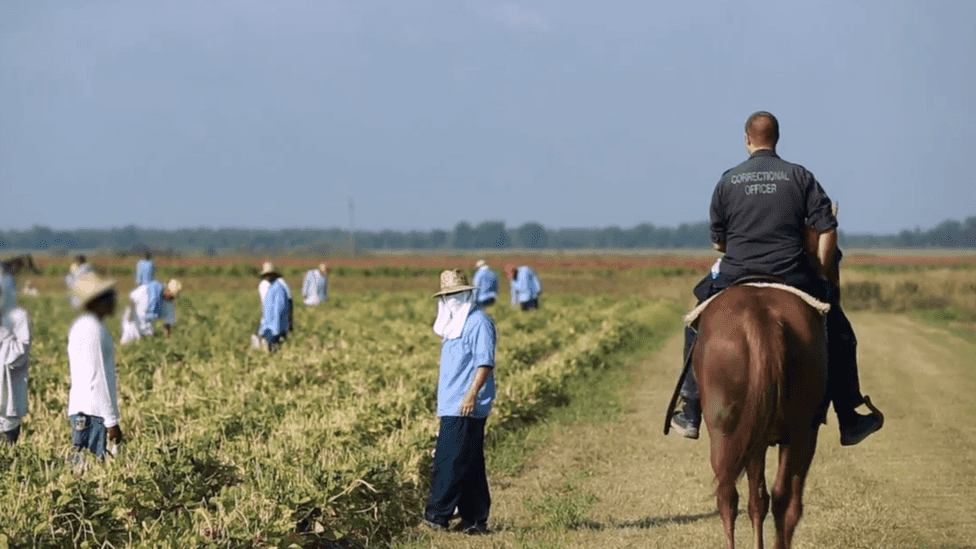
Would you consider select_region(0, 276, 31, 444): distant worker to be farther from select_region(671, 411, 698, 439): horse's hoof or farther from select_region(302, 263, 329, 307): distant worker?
select_region(302, 263, 329, 307): distant worker

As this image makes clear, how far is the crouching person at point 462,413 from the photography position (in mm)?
8031

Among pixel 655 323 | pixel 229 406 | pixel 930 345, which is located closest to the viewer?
pixel 229 406

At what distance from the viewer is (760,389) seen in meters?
6.02

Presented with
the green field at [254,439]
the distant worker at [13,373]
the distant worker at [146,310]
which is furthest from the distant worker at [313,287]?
the distant worker at [13,373]

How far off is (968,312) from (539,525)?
32.2 meters

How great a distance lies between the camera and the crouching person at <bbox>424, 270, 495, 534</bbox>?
803cm

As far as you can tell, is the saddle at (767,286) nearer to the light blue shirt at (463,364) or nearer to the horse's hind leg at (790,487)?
the horse's hind leg at (790,487)

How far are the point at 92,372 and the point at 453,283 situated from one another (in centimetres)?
245

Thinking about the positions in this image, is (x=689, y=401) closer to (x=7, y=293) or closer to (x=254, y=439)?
(x=254, y=439)

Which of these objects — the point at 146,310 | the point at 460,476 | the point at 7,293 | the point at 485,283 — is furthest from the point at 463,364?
the point at 485,283

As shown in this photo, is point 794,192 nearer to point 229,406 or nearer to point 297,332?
point 229,406

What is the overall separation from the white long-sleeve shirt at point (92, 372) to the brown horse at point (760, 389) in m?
3.79

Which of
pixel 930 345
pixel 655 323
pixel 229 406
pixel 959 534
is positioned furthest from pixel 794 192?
pixel 655 323

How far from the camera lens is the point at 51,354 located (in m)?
18.7
